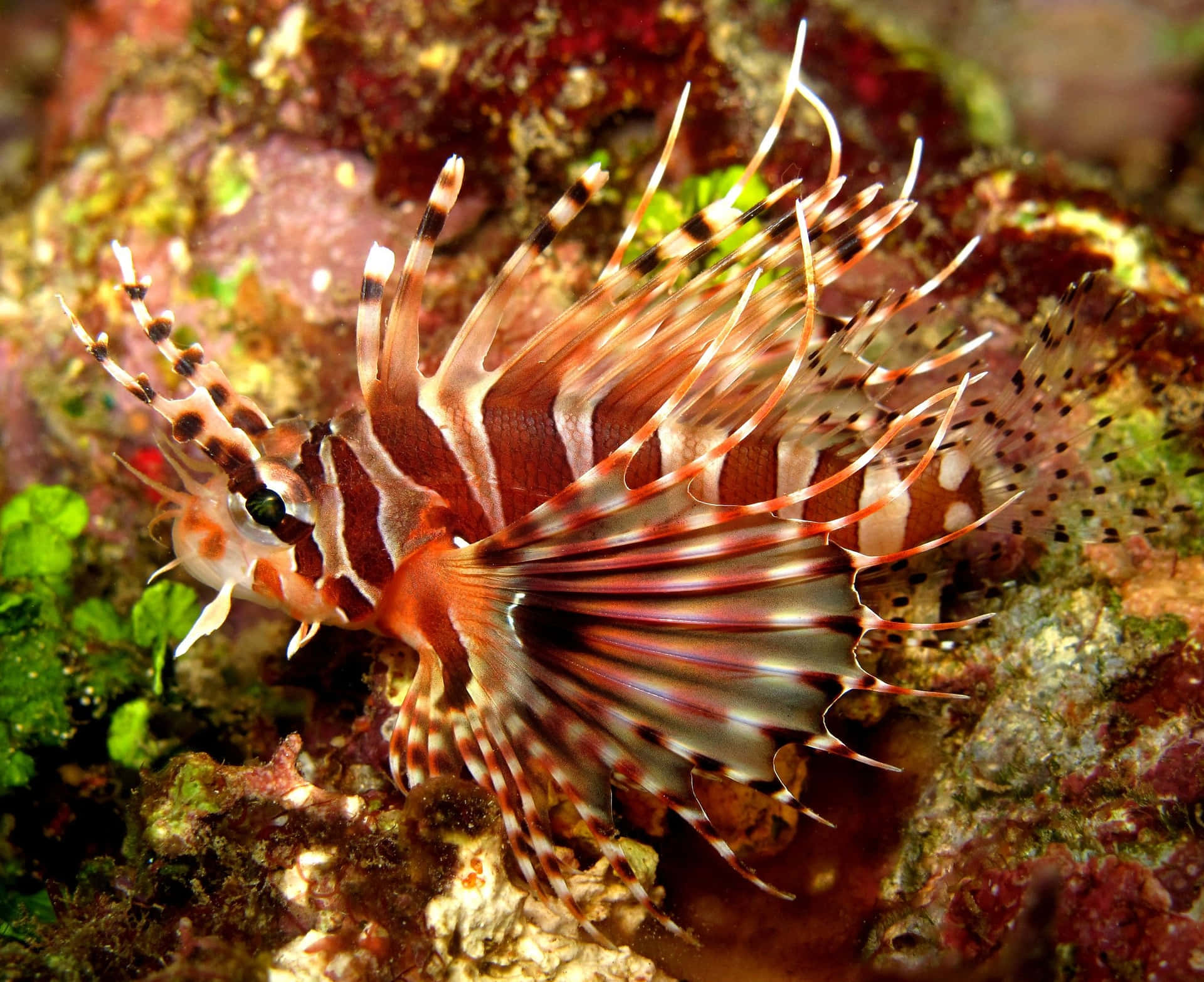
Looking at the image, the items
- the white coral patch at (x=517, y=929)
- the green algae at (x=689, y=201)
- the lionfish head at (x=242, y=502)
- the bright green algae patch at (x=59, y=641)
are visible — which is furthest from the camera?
the green algae at (x=689, y=201)

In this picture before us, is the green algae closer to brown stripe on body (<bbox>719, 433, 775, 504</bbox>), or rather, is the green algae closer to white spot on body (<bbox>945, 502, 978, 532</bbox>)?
brown stripe on body (<bbox>719, 433, 775, 504</bbox>)

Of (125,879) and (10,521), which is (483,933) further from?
(10,521)

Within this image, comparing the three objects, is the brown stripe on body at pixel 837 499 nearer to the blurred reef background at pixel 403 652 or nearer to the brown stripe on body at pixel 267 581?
the blurred reef background at pixel 403 652

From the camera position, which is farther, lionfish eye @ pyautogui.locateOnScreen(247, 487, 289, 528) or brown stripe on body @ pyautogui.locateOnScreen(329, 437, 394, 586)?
brown stripe on body @ pyautogui.locateOnScreen(329, 437, 394, 586)

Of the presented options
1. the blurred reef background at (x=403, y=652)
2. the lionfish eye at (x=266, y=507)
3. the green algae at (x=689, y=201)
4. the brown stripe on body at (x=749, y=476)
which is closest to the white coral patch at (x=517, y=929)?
the blurred reef background at (x=403, y=652)

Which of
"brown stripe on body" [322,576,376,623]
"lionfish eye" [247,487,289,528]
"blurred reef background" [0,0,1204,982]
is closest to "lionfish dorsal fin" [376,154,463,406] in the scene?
"lionfish eye" [247,487,289,528]

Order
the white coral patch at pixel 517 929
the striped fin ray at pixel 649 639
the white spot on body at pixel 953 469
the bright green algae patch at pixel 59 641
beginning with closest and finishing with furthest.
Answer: the striped fin ray at pixel 649 639 < the white coral patch at pixel 517 929 < the white spot on body at pixel 953 469 < the bright green algae patch at pixel 59 641

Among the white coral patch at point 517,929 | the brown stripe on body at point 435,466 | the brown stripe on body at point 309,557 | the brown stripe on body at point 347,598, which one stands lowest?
the white coral patch at point 517,929
